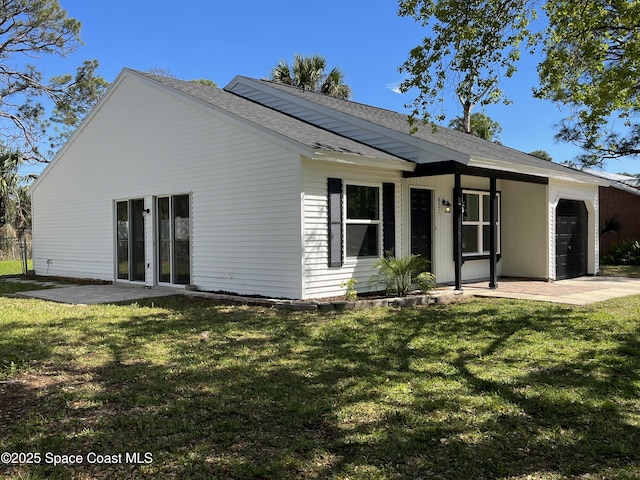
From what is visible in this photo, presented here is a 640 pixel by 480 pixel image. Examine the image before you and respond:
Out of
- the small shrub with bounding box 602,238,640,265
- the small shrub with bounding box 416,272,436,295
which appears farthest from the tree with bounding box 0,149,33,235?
the small shrub with bounding box 602,238,640,265

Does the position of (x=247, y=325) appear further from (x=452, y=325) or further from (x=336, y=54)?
(x=336, y=54)

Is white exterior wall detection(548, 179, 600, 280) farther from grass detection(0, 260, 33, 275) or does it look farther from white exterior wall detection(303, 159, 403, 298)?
grass detection(0, 260, 33, 275)

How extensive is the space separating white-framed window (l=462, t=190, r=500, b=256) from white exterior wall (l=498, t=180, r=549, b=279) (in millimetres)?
973

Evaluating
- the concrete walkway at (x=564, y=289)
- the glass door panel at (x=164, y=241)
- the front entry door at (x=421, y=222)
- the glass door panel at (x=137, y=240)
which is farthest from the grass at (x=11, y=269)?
the concrete walkway at (x=564, y=289)

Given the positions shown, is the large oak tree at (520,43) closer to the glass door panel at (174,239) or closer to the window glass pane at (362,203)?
the window glass pane at (362,203)

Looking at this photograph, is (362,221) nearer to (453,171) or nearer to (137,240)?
(453,171)

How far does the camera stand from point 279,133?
876 centimetres

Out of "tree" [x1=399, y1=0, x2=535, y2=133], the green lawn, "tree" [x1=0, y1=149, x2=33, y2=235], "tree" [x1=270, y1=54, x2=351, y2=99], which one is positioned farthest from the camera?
"tree" [x1=270, y1=54, x2=351, y2=99]

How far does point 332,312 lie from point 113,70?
88.9ft

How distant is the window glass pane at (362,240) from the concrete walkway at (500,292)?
5.18 feet

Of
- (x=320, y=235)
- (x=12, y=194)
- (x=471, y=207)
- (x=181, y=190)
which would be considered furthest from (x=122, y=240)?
(x=12, y=194)

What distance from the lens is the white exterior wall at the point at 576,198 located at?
1261cm

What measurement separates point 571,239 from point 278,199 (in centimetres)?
902

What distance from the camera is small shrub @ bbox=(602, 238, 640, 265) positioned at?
1917 centimetres
